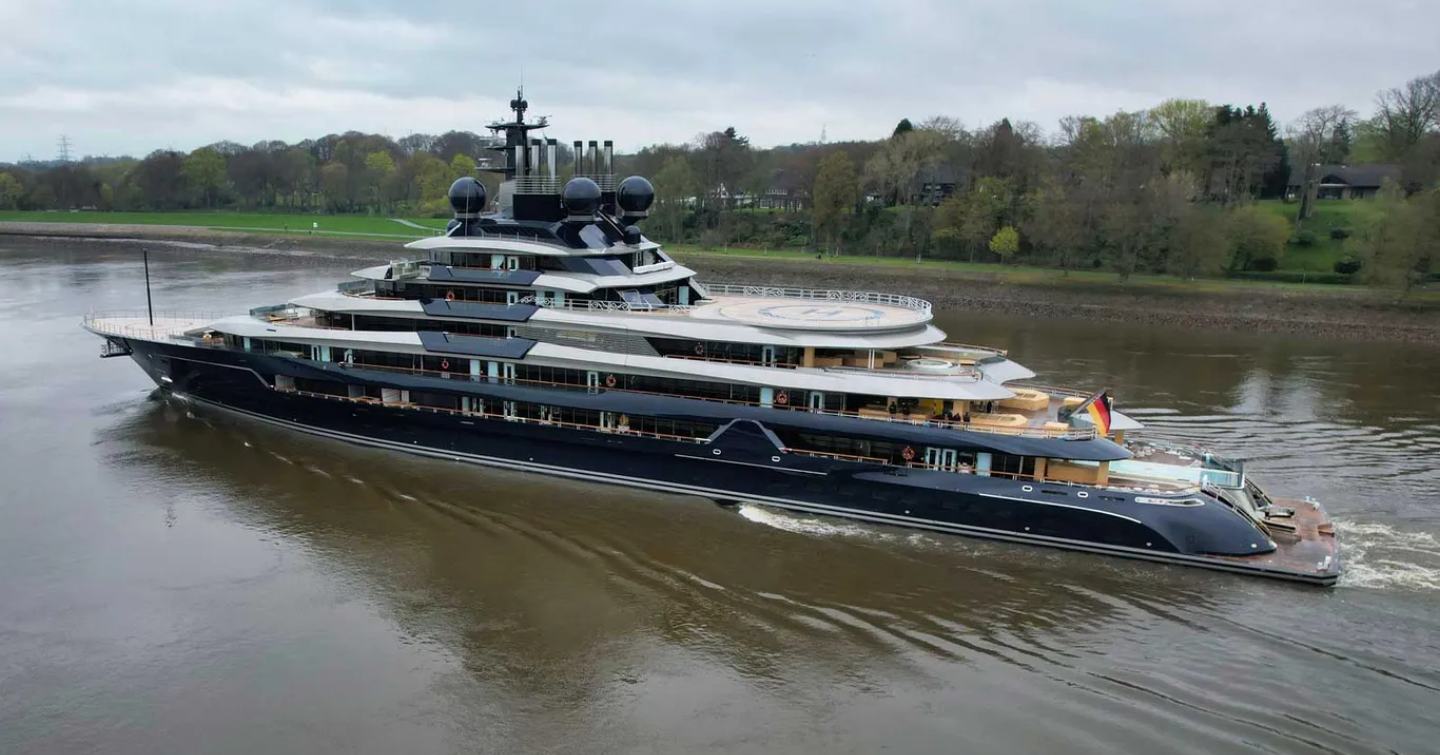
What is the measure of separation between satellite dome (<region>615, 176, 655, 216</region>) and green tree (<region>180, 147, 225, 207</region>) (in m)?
99.9

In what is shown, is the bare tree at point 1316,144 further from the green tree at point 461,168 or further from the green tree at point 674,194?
the green tree at point 461,168

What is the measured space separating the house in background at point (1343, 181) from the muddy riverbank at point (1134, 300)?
23.7 m

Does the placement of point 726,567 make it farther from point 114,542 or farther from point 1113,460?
point 114,542

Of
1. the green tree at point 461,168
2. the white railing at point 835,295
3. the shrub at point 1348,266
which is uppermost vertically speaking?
the green tree at point 461,168

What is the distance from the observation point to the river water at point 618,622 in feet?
45.5

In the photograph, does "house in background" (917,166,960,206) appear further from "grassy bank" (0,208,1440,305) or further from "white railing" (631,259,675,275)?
"white railing" (631,259,675,275)

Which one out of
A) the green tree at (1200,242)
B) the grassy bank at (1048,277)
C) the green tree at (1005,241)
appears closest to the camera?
the grassy bank at (1048,277)

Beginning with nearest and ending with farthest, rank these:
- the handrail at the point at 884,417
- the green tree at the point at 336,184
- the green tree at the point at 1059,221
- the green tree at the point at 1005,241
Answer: the handrail at the point at 884,417
the green tree at the point at 1059,221
the green tree at the point at 1005,241
the green tree at the point at 336,184

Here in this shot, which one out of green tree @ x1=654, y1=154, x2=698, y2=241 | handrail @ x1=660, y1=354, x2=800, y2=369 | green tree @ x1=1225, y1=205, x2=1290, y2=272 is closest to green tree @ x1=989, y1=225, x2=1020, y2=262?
green tree @ x1=1225, y1=205, x2=1290, y2=272

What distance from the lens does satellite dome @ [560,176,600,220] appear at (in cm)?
2645

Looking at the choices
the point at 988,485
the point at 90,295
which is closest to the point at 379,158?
the point at 90,295

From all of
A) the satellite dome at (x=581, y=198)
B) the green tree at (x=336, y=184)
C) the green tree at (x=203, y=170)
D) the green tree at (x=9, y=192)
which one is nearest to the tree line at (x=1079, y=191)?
the green tree at (x=336, y=184)

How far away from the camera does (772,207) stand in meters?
89.9

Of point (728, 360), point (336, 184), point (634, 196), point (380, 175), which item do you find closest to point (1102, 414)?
point (728, 360)
